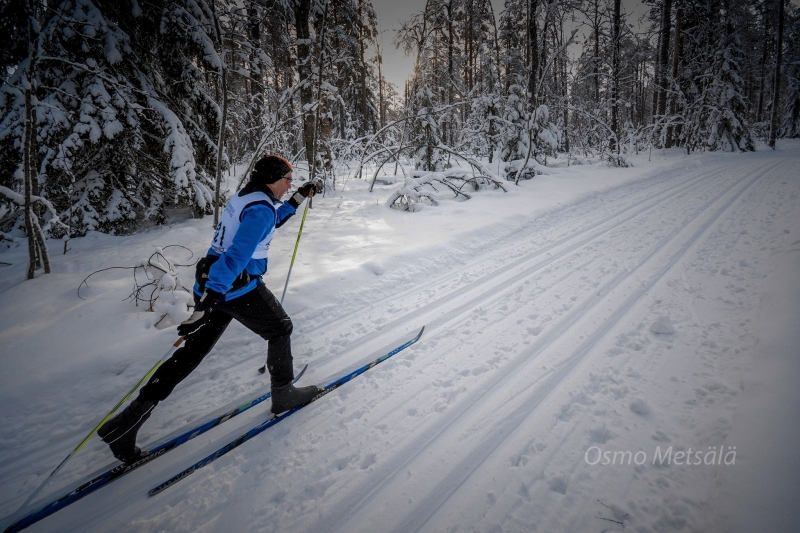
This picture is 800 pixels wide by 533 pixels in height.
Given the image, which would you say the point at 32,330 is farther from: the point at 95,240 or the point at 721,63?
the point at 721,63

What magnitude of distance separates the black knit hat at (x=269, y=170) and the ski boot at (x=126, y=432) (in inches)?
73.6

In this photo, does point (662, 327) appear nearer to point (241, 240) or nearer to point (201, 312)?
point (241, 240)

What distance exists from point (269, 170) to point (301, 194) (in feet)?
2.70

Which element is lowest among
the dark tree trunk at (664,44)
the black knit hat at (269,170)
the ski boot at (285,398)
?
the ski boot at (285,398)

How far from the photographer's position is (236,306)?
2541mm

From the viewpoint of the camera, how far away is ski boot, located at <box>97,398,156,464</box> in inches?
87.0

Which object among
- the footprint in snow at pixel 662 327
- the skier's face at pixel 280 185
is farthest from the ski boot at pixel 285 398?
the footprint in snow at pixel 662 327

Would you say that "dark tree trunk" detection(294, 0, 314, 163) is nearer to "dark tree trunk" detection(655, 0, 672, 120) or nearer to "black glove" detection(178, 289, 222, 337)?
"black glove" detection(178, 289, 222, 337)

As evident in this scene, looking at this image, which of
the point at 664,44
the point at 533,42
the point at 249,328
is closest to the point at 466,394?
the point at 249,328

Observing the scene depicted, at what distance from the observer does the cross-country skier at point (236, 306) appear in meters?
2.26

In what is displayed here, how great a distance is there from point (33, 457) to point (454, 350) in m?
3.55

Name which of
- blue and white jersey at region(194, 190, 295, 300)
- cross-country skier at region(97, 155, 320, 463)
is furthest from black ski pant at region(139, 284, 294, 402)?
blue and white jersey at region(194, 190, 295, 300)

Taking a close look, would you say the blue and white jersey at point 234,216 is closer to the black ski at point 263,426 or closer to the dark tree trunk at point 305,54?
the black ski at point 263,426

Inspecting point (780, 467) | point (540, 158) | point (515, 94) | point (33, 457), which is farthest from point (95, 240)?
point (540, 158)
